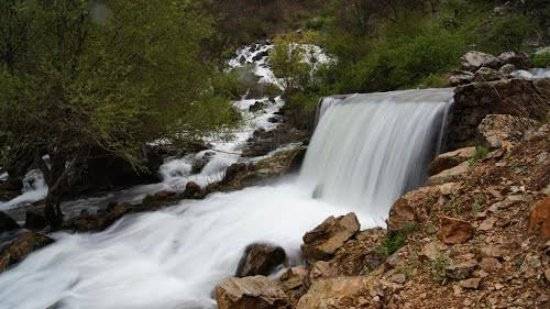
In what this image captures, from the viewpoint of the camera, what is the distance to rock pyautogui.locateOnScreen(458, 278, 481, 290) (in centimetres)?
577

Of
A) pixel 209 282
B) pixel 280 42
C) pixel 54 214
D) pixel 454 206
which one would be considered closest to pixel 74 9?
pixel 54 214

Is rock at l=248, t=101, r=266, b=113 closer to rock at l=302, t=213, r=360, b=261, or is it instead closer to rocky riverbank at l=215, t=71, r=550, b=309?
rocky riverbank at l=215, t=71, r=550, b=309

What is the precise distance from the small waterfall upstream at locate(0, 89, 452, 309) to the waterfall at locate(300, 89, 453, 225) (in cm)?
3

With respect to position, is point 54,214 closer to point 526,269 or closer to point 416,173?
point 416,173

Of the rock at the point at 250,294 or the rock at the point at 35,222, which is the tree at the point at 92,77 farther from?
the rock at the point at 250,294

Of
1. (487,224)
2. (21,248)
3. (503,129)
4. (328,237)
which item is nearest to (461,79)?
(503,129)

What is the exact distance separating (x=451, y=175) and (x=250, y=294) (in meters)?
3.48

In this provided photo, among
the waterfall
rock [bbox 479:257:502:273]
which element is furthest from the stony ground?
the waterfall

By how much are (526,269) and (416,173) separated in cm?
647

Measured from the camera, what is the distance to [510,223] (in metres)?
6.45

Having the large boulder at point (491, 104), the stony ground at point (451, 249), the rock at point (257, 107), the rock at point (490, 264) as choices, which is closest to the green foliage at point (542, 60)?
the large boulder at point (491, 104)

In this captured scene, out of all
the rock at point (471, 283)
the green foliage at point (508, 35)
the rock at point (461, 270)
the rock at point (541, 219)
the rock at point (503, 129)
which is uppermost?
the green foliage at point (508, 35)

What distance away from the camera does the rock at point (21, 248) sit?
12109mm

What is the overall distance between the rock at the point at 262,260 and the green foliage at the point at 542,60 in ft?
42.7
